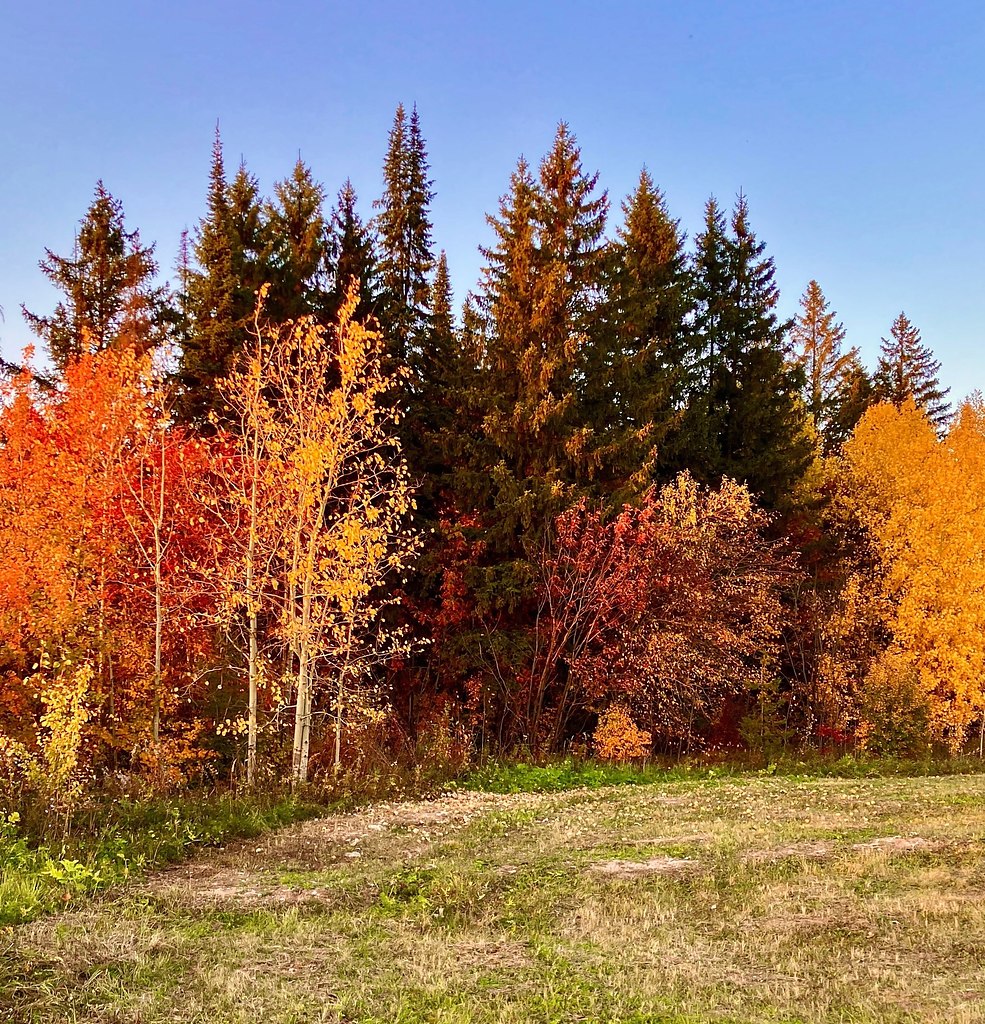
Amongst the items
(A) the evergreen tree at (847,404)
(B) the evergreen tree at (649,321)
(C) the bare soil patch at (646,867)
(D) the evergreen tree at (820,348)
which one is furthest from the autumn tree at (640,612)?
(D) the evergreen tree at (820,348)

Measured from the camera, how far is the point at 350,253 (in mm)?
22641

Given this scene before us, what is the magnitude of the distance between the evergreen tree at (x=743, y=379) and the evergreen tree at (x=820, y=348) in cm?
1138

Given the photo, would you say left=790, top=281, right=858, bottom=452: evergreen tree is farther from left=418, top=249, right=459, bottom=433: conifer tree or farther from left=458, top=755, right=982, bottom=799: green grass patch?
left=458, top=755, right=982, bottom=799: green grass patch

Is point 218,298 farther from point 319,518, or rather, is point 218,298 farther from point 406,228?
point 319,518

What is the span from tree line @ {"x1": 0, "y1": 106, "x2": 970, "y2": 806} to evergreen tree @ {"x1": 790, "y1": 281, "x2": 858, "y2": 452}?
10502 millimetres

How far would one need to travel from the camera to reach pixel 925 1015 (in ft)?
14.2

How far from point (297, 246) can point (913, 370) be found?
30.4 metres

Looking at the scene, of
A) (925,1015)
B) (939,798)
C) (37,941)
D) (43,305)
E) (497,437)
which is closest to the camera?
(925,1015)

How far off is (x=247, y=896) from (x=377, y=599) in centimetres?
1268

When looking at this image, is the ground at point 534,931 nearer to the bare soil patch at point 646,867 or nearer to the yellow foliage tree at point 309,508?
the bare soil patch at point 646,867

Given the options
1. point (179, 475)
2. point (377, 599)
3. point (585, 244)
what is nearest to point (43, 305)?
point (179, 475)

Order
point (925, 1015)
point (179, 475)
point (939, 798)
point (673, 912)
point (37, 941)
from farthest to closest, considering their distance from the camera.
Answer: point (179, 475)
point (939, 798)
point (673, 912)
point (37, 941)
point (925, 1015)

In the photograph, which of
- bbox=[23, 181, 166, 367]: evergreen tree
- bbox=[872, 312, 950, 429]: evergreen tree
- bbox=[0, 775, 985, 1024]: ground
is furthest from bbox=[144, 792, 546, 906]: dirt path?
bbox=[872, 312, 950, 429]: evergreen tree

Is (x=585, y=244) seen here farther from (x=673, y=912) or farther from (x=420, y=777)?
(x=673, y=912)
